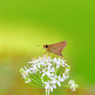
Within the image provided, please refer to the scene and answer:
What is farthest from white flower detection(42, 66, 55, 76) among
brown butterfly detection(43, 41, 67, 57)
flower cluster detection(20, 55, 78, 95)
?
brown butterfly detection(43, 41, 67, 57)

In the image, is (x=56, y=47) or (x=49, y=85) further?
(x=56, y=47)

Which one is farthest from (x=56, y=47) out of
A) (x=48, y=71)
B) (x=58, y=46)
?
(x=48, y=71)

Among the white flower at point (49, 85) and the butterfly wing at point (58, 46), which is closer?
the white flower at point (49, 85)

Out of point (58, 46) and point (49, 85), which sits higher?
point (58, 46)

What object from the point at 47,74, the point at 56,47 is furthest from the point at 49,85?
the point at 56,47

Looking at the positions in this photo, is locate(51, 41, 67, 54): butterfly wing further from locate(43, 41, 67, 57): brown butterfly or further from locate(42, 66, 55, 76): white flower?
locate(42, 66, 55, 76): white flower

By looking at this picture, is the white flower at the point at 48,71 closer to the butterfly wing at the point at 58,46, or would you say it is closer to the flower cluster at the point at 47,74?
the flower cluster at the point at 47,74

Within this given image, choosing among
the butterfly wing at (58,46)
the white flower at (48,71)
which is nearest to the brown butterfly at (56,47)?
the butterfly wing at (58,46)

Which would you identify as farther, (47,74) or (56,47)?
(56,47)

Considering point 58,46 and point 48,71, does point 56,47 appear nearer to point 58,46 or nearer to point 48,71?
point 58,46

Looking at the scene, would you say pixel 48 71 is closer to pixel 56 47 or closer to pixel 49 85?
pixel 49 85

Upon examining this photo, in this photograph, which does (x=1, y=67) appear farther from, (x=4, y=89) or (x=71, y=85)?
(x=71, y=85)

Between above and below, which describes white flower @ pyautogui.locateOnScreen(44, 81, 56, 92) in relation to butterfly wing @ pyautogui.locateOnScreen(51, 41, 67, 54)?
below
